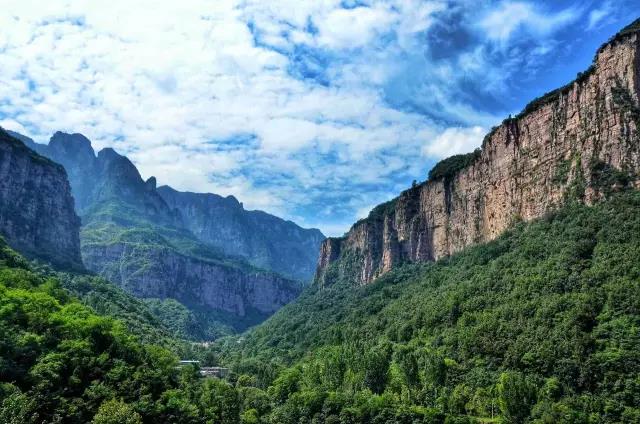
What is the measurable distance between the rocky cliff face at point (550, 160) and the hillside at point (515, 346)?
5189 millimetres

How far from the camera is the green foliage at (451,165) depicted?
146 m

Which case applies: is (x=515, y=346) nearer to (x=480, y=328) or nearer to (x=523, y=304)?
(x=523, y=304)

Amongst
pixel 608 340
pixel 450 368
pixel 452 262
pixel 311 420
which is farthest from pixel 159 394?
pixel 452 262

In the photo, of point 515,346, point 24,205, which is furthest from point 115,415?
point 24,205

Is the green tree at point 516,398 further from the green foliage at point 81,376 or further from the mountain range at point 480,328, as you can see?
the green foliage at point 81,376

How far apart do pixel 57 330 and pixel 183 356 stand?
8241 centimetres

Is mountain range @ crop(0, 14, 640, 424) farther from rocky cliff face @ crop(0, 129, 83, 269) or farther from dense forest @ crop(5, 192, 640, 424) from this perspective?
rocky cliff face @ crop(0, 129, 83, 269)

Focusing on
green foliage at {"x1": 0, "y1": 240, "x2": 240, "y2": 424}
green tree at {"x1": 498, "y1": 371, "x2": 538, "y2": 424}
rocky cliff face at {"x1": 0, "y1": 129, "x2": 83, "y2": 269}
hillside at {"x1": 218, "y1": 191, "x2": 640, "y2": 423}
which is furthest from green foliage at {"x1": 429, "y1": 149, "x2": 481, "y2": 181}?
rocky cliff face at {"x1": 0, "y1": 129, "x2": 83, "y2": 269}

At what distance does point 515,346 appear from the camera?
74.8 metres

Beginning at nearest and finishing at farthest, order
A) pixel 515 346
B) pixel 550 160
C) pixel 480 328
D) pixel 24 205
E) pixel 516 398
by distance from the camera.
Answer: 1. pixel 516 398
2. pixel 515 346
3. pixel 480 328
4. pixel 550 160
5. pixel 24 205

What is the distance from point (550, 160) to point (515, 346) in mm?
48551

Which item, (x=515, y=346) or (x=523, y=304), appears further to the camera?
(x=523, y=304)

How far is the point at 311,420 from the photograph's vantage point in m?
74.1

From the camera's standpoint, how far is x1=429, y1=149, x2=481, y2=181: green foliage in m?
146
